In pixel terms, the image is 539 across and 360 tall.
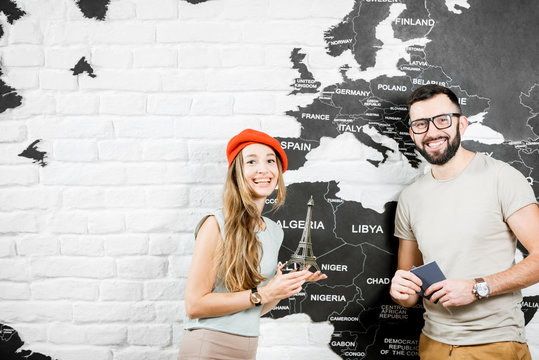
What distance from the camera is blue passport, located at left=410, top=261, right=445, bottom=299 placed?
63.2 inches

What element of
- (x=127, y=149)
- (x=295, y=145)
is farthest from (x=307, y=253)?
(x=127, y=149)

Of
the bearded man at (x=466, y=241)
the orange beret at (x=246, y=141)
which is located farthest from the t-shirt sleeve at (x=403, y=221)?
the orange beret at (x=246, y=141)

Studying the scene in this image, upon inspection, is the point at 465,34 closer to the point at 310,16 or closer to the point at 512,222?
the point at 310,16

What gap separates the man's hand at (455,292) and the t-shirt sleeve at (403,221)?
0.35m

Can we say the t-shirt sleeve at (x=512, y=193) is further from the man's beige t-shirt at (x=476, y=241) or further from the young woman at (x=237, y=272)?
the young woman at (x=237, y=272)

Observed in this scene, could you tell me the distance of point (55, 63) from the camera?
209cm

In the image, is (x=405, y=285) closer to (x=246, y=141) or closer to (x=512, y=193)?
(x=512, y=193)

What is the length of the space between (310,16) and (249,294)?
1.46 metres

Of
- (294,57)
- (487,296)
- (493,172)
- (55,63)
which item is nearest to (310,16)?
(294,57)

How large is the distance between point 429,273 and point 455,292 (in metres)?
0.14

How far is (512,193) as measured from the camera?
172cm

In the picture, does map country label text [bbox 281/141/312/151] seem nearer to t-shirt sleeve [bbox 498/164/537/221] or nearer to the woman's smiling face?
the woman's smiling face

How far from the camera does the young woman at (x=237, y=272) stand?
154 centimetres

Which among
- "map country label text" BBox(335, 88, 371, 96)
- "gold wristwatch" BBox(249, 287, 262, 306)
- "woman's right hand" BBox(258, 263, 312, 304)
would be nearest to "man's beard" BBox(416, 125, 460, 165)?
"map country label text" BBox(335, 88, 371, 96)
